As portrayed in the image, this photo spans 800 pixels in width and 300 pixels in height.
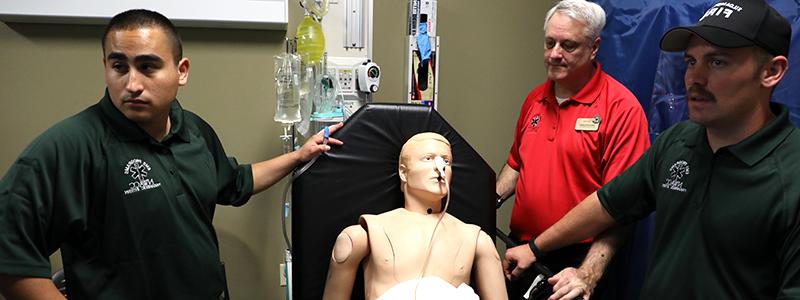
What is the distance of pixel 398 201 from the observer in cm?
198

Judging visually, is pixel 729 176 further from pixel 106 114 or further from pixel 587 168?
pixel 106 114

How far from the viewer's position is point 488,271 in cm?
184

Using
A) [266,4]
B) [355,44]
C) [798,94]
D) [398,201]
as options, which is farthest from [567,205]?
[266,4]

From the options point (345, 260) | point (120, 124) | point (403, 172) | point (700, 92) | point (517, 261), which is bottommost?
point (517, 261)

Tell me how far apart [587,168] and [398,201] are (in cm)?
66

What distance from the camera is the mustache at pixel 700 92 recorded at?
1452 millimetres

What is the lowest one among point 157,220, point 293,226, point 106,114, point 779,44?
point 293,226

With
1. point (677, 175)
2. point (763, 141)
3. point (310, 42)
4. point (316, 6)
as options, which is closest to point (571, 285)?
point (677, 175)

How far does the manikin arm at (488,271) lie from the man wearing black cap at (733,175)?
44 cm

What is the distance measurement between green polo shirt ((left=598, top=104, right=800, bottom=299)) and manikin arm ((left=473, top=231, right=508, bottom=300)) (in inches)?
16.1

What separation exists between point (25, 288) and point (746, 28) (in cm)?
175

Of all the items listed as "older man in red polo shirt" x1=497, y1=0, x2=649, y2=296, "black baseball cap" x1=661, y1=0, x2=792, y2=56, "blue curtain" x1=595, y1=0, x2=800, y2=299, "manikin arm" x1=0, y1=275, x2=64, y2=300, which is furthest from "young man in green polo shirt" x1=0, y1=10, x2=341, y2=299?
"blue curtain" x1=595, y1=0, x2=800, y2=299

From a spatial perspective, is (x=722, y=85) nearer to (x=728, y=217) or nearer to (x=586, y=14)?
(x=728, y=217)

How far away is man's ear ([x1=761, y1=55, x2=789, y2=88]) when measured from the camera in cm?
143
